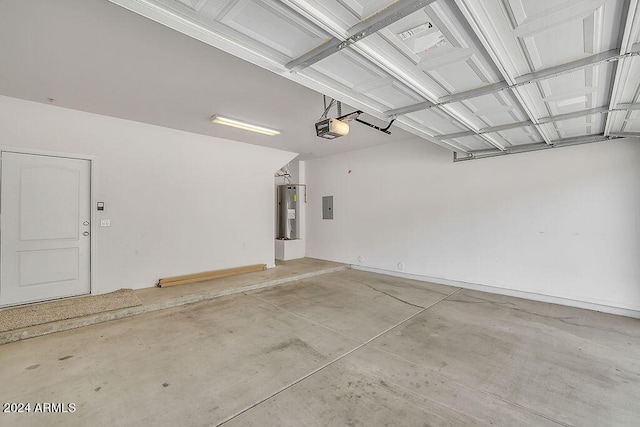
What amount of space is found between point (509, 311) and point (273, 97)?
14.8 feet

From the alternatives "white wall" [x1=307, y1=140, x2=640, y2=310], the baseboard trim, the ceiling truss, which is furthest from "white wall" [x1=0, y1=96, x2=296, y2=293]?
the ceiling truss

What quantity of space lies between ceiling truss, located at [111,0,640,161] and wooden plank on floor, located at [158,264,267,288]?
169 inches

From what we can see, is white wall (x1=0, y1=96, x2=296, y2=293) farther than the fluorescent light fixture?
No

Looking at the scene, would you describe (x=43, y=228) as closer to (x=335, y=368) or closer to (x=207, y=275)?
(x=207, y=275)

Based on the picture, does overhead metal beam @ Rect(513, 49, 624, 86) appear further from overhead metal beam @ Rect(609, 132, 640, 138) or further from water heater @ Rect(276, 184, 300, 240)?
water heater @ Rect(276, 184, 300, 240)

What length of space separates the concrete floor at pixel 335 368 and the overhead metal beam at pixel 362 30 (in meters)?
2.54

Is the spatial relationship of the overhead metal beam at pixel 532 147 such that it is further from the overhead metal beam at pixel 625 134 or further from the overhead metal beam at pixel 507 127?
the overhead metal beam at pixel 507 127

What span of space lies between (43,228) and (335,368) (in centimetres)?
454

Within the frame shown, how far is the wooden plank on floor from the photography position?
189 inches

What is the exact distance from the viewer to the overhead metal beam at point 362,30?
4.72 feet

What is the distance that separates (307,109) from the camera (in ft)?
12.9

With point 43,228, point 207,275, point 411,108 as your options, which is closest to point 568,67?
point 411,108

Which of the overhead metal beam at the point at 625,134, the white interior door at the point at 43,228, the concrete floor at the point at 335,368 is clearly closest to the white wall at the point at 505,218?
the overhead metal beam at the point at 625,134

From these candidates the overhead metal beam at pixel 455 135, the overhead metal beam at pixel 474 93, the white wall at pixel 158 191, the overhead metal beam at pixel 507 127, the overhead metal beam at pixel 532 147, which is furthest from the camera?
the white wall at pixel 158 191
